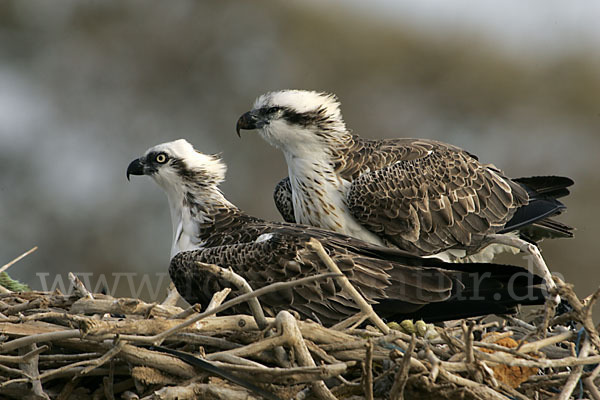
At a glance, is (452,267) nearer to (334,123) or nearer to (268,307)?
(268,307)

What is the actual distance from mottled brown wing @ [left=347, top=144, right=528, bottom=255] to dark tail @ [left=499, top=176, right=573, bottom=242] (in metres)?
0.07

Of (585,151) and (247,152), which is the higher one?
(247,152)

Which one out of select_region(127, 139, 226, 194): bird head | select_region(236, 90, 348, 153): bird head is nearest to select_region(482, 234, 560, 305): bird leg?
select_region(236, 90, 348, 153): bird head

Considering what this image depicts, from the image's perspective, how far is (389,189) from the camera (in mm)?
5715

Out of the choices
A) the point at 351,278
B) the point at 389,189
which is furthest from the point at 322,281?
the point at 389,189

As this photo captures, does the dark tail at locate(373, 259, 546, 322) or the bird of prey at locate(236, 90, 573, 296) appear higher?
the bird of prey at locate(236, 90, 573, 296)

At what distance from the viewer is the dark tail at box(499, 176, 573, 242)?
619 centimetres

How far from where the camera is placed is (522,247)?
4578 mm

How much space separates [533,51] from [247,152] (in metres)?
4.92

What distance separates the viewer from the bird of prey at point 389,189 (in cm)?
573

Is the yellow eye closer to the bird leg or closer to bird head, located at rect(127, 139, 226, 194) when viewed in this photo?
bird head, located at rect(127, 139, 226, 194)

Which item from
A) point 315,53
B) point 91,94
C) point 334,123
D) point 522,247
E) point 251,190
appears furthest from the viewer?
point 315,53

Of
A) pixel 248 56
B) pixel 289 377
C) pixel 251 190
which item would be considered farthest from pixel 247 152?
pixel 289 377

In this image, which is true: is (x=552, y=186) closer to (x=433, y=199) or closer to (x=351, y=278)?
(x=433, y=199)
